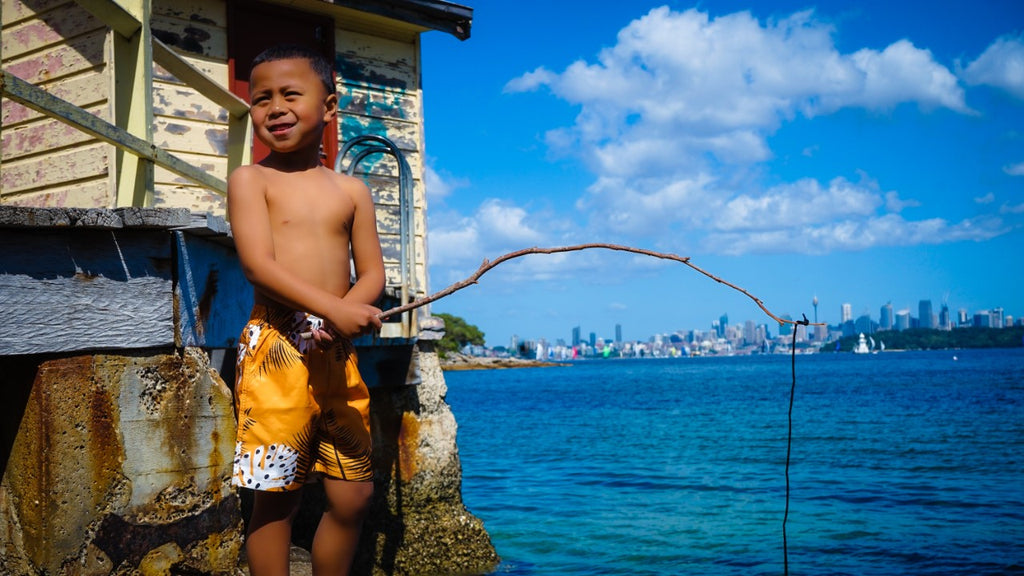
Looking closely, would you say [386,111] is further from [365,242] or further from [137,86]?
[365,242]

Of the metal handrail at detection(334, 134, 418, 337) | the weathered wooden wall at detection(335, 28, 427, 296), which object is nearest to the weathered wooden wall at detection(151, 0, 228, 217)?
the weathered wooden wall at detection(335, 28, 427, 296)

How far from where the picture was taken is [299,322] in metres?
2.54

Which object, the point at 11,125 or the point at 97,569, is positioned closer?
the point at 97,569

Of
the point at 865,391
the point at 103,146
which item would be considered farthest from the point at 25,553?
the point at 865,391

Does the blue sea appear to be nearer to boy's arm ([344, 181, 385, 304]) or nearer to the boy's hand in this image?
boy's arm ([344, 181, 385, 304])

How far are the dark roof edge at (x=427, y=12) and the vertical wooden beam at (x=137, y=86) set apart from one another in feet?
11.6

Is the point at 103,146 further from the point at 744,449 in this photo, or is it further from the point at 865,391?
the point at 865,391

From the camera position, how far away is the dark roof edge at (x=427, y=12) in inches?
311

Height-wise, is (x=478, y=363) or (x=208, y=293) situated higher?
(x=208, y=293)

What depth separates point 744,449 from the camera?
19.7 meters

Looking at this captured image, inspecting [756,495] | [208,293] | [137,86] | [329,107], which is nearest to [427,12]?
[137,86]

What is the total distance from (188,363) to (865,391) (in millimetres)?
46463

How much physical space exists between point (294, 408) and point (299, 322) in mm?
260

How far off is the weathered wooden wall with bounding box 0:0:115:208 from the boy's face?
135 inches
